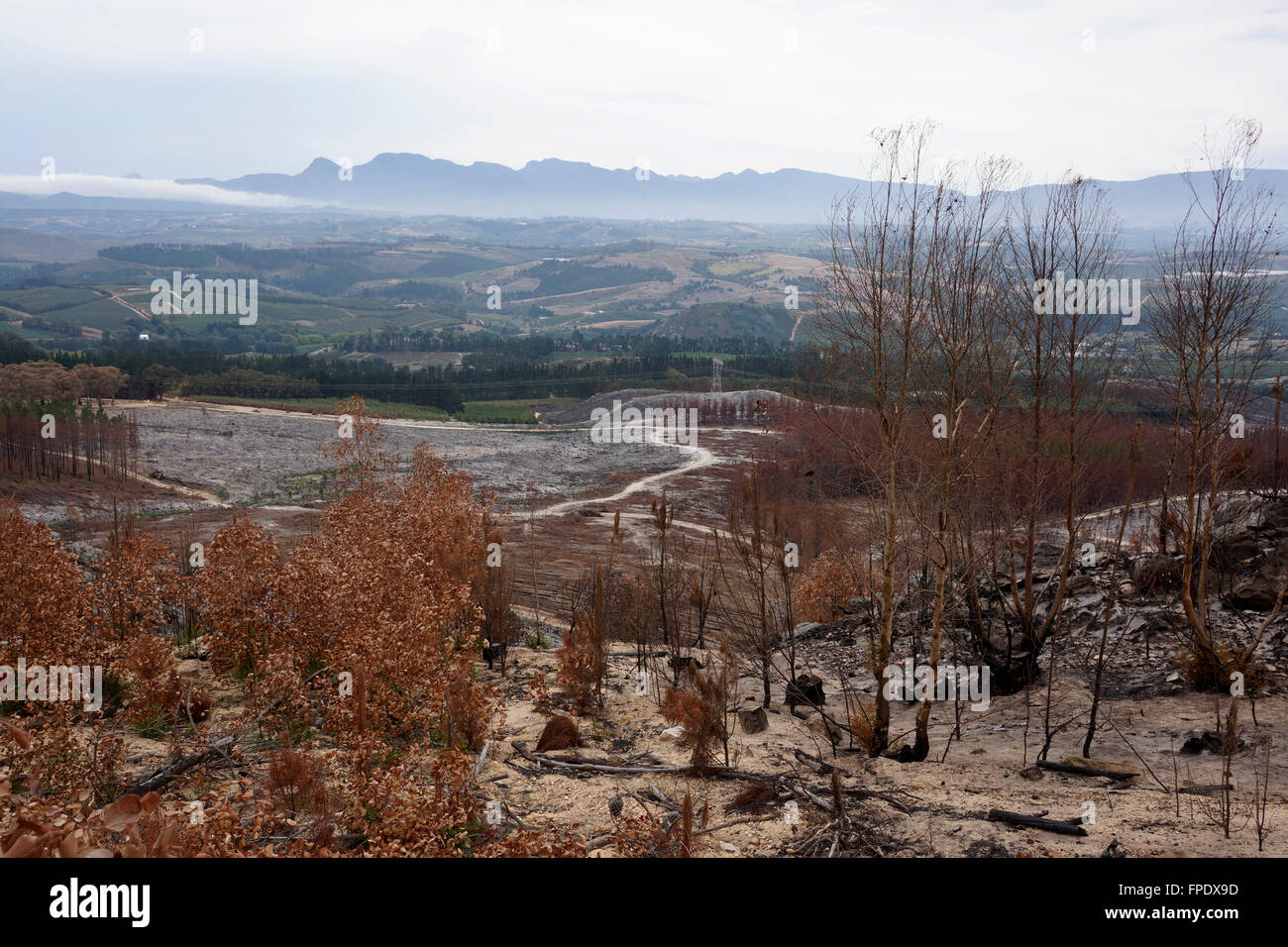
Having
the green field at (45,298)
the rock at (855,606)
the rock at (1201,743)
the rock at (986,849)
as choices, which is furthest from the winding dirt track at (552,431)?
the green field at (45,298)

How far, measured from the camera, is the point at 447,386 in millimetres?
89125

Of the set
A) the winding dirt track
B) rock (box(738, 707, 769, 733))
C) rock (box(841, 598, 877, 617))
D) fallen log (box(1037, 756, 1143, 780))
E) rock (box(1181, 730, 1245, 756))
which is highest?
rock (box(1181, 730, 1245, 756))

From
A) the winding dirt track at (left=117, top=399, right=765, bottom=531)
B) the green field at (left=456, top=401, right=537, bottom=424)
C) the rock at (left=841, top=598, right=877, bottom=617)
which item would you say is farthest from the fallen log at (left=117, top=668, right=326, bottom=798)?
the green field at (left=456, top=401, right=537, bottom=424)

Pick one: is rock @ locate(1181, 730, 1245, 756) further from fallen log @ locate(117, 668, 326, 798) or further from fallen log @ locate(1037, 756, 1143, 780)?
fallen log @ locate(117, 668, 326, 798)

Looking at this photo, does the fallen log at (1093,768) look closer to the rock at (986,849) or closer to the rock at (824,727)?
the rock at (824,727)

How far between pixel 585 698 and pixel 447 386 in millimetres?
78668

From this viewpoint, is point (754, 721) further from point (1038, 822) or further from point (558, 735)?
point (1038, 822)

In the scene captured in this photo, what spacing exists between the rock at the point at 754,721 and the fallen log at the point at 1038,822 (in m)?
4.86

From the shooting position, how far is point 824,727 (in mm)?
12344

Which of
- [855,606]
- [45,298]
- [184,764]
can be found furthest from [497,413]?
[45,298]

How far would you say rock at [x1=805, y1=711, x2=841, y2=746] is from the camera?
11.9 meters

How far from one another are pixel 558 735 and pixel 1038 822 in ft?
20.3

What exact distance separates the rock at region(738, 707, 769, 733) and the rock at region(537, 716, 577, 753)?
9.22 feet
